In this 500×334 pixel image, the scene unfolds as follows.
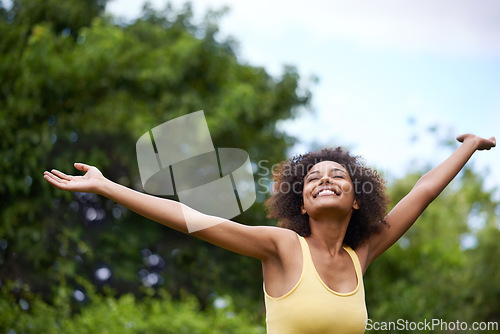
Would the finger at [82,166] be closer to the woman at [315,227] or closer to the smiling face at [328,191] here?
the woman at [315,227]

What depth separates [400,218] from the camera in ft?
10.6

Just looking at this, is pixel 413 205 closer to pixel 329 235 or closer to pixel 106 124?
pixel 329 235

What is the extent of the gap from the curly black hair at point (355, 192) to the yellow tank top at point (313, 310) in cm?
35

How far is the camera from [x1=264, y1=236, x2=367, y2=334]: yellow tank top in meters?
2.78

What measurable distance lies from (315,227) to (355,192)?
310 mm

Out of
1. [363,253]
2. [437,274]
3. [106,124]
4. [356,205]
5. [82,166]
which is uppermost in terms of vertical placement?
[82,166]

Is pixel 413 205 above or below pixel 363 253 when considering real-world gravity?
above

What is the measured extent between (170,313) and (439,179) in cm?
569

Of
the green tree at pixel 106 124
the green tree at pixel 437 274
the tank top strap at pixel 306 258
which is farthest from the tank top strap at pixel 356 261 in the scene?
the green tree at pixel 106 124

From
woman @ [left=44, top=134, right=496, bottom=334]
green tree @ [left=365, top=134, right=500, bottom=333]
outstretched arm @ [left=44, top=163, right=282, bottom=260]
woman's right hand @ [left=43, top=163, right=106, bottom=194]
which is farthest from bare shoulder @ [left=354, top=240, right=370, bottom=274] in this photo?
green tree @ [left=365, top=134, right=500, bottom=333]

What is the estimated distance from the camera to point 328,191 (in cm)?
302

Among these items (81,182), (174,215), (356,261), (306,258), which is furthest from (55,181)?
(356,261)

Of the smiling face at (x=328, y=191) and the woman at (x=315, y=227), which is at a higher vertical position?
the smiling face at (x=328, y=191)

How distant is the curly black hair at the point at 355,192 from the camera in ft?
10.5
